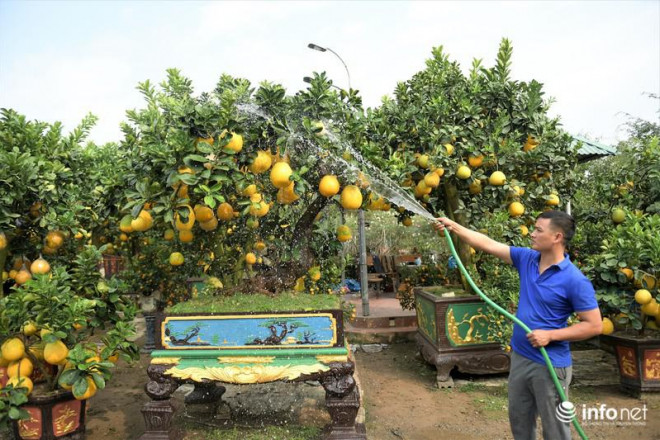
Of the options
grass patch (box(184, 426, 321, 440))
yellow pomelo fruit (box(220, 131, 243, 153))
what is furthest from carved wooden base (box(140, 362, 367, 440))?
yellow pomelo fruit (box(220, 131, 243, 153))

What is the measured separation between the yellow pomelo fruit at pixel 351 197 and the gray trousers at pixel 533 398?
153 cm

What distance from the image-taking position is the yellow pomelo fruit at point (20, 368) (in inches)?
139

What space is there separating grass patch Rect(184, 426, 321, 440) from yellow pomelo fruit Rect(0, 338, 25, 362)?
1.49m

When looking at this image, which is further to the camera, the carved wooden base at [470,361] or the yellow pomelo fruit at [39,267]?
the carved wooden base at [470,361]

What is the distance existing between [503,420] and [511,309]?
1.19 metres

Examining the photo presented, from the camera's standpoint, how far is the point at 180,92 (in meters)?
4.23

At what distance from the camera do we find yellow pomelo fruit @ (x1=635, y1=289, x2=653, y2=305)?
4.27 m

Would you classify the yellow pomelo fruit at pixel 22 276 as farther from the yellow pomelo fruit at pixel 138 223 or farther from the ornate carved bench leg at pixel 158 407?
the ornate carved bench leg at pixel 158 407

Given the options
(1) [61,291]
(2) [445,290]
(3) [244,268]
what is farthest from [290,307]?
(2) [445,290]

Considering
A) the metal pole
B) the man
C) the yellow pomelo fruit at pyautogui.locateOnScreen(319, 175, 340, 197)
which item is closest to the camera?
the man

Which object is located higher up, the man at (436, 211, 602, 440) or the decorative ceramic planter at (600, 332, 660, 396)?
the man at (436, 211, 602, 440)

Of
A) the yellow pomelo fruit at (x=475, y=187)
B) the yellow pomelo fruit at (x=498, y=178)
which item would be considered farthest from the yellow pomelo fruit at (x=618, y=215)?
the yellow pomelo fruit at (x=475, y=187)

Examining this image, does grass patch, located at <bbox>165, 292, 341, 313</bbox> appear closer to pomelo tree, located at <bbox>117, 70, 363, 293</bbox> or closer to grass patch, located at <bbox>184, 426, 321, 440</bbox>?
pomelo tree, located at <bbox>117, 70, 363, 293</bbox>

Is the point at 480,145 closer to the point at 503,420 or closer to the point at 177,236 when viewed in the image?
the point at 503,420
